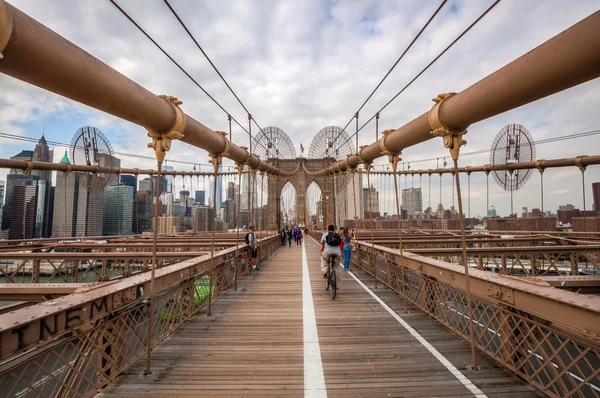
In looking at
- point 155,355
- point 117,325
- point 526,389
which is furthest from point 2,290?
point 526,389

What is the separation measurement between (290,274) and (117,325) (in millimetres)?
7245

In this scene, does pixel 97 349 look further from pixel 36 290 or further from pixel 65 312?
pixel 36 290

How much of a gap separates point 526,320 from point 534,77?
2605 mm

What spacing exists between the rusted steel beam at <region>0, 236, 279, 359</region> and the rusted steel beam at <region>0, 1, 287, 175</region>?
→ 1977mm

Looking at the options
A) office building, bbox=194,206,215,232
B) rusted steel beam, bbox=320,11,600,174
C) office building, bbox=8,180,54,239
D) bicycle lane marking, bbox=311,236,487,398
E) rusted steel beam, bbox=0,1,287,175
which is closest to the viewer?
rusted steel beam, bbox=0,1,287,175

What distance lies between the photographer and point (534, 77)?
260cm

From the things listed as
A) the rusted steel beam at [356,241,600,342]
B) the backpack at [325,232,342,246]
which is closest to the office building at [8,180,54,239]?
the backpack at [325,232,342,246]

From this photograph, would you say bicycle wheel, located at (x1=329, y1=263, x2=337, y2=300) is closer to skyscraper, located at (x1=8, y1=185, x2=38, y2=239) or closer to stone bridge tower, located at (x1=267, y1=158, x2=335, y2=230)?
skyscraper, located at (x1=8, y1=185, x2=38, y2=239)

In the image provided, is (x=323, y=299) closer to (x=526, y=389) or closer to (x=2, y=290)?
(x=526, y=389)

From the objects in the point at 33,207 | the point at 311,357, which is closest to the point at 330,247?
the point at 311,357

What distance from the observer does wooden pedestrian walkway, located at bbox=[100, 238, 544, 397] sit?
3.10m

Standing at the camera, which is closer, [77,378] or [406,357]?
[77,378]

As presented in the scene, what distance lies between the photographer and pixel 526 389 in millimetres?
3016

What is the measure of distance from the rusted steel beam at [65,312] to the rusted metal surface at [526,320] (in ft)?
13.6
